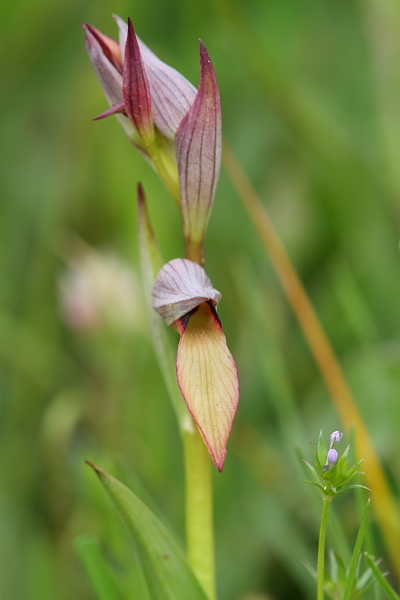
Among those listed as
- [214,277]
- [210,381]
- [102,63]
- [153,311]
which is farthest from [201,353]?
[214,277]

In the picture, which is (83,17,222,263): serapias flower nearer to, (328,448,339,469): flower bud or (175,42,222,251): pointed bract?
(175,42,222,251): pointed bract

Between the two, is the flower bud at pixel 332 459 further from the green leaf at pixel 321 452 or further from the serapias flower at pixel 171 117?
the serapias flower at pixel 171 117

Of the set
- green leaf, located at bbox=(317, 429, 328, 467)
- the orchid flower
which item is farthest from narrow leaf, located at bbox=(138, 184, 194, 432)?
green leaf, located at bbox=(317, 429, 328, 467)

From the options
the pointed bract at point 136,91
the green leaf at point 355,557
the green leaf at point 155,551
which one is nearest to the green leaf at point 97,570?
the green leaf at point 155,551

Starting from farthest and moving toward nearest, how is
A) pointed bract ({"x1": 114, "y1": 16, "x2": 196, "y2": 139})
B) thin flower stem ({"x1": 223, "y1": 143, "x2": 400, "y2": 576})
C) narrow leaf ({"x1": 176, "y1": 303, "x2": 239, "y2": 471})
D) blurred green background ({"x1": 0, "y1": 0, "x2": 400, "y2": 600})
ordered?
blurred green background ({"x1": 0, "y1": 0, "x2": 400, "y2": 600}) → thin flower stem ({"x1": 223, "y1": 143, "x2": 400, "y2": 576}) → pointed bract ({"x1": 114, "y1": 16, "x2": 196, "y2": 139}) → narrow leaf ({"x1": 176, "y1": 303, "x2": 239, "y2": 471})

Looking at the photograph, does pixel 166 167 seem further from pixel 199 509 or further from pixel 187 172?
pixel 199 509

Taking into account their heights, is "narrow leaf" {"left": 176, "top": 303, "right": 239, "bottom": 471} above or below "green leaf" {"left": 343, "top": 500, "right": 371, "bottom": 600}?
above

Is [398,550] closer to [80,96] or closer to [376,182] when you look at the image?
[376,182]
